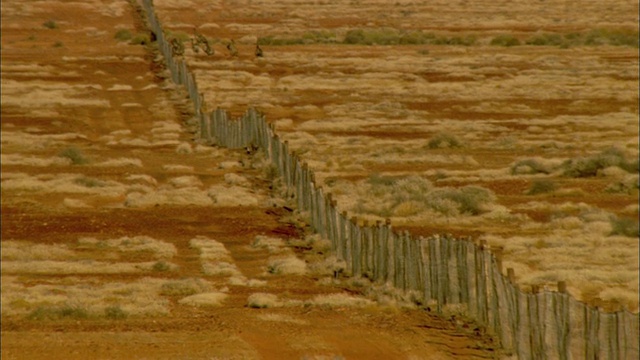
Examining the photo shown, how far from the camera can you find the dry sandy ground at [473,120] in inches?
845

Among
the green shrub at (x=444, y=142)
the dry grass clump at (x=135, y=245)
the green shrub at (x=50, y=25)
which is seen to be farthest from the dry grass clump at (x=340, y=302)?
the green shrub at (x=50, y=25)

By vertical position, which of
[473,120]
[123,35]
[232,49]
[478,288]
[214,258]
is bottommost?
[232,49]

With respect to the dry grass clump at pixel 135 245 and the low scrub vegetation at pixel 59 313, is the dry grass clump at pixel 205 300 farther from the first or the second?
the dry grass clump at pixel 135 245

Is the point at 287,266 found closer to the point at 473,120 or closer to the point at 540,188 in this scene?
the point at 540,188

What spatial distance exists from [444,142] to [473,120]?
22.6ft

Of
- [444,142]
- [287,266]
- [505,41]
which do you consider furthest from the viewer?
[505,41]

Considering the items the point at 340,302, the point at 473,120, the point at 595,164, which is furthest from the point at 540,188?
the point at 473,120

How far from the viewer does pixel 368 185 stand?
2723 cm

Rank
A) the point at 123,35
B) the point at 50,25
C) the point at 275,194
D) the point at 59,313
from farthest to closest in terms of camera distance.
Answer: the point at 50,25
the point at 123,35
the point at 275,194
the point at 59,313

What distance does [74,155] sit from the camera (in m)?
31.9

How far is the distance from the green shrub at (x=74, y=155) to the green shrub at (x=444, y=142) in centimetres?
933

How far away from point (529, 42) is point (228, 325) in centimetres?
6254

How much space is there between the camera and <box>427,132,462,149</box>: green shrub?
34.4 m

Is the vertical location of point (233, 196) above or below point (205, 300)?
below
